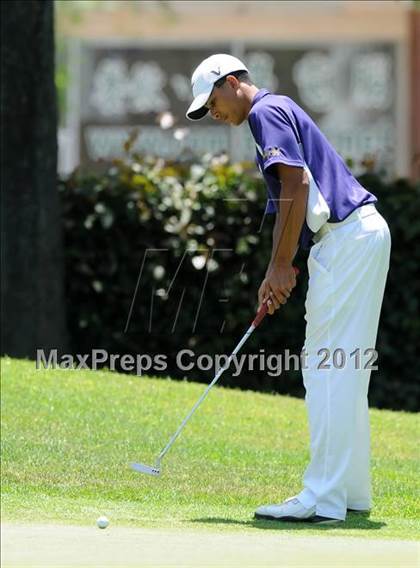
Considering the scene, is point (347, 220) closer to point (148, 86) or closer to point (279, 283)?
point (279, 283)

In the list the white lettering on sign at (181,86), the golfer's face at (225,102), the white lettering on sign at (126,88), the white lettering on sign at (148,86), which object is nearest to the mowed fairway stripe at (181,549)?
the golfer's face at (225,102)

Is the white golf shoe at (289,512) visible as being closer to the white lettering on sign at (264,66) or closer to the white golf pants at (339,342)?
the white golf pants at (339,342)

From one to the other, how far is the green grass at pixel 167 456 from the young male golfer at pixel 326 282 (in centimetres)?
28

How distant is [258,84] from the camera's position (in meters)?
24.3

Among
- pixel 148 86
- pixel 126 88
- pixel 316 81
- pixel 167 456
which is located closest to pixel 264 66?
pixel 316 81

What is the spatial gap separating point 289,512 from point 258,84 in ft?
58.7

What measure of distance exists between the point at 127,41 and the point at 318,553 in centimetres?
1974

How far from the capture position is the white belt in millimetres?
7031

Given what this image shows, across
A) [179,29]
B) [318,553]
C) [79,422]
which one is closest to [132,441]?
[79,422]

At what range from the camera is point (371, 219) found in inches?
279

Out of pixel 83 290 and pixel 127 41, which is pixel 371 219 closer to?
pixel 83 290

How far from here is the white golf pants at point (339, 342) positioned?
6.95 meters

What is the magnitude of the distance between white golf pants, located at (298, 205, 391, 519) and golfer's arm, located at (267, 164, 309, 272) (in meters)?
0.24

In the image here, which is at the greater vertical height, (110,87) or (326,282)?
(110,87)
